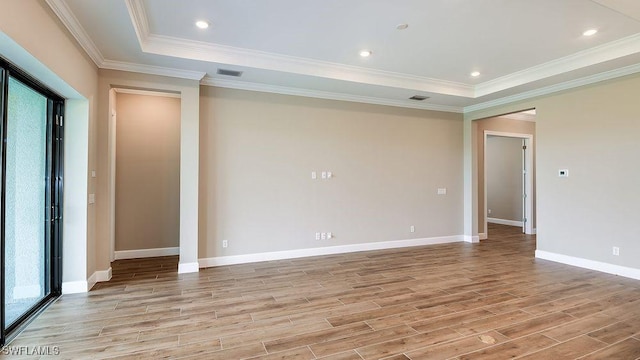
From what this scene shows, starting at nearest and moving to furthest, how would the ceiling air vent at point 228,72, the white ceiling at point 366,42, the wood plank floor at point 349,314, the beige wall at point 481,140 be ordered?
the wood plank floor at point 349,314
the white ceiling at point 366,42
the ceiling air vent at point 228,72
the beige wall at point 481,140

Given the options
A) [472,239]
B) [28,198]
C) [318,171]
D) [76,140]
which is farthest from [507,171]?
[28,198]

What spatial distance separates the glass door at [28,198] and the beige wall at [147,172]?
6.14 ft

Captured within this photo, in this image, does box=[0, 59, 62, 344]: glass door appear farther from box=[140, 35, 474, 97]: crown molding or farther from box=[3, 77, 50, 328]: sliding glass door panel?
box=[140, 35, 474, 97]: crown molding

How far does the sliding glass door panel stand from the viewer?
2.69m

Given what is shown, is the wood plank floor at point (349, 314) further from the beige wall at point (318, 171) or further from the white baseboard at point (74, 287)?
the beige wall at point (318, 171)

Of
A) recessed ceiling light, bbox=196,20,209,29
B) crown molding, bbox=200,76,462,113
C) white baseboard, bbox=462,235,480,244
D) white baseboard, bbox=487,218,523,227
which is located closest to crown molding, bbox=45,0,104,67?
recessed ceiling light, bbox=196,20,209,29

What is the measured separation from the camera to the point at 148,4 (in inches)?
120

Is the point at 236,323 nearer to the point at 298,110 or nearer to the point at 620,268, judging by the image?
the point at 298,110

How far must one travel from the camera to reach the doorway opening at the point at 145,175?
17.5ft

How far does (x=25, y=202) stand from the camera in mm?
3002

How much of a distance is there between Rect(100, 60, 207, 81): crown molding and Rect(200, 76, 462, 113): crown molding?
0.85ft

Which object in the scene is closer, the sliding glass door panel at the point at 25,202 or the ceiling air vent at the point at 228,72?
the sliding glass door panel at the point at 25,202

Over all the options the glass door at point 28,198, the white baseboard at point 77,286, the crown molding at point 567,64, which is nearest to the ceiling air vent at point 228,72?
the glass door at point 28,198

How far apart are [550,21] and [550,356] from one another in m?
3.21
